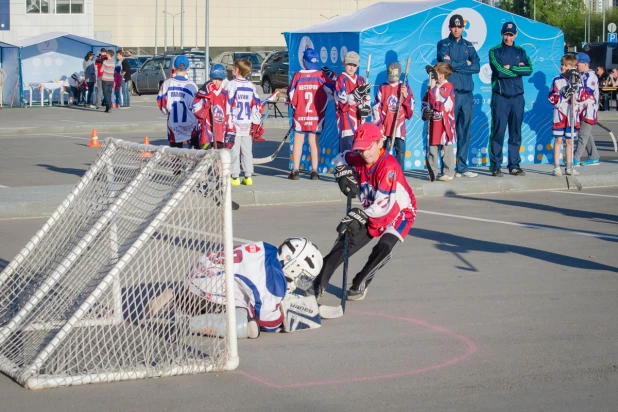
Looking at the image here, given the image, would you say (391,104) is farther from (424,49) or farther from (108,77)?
(108,77)

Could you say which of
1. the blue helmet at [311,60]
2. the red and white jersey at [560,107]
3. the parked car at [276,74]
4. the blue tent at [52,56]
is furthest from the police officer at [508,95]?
the parked car at [276,74]

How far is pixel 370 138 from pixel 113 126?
1909cm

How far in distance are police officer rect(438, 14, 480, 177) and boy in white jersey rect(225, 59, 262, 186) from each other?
10.1ft

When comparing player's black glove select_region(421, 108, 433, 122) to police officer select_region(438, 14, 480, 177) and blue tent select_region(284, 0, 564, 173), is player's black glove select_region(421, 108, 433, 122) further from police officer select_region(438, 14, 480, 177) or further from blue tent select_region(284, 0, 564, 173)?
blue tent select_region(284, 0, 564, 173)

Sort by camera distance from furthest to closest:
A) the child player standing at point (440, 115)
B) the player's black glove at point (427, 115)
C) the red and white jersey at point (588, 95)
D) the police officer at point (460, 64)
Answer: the red and white jersey at point (588, 95) < the police officer at point (460, 64) < the child player standing at point (440, 115) < the player's black glove at point (427, 115)

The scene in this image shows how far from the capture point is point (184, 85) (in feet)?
45.0

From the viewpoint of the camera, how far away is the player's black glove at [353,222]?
7.11 metres

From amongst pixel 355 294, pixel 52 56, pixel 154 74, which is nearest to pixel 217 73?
pixel 355 294

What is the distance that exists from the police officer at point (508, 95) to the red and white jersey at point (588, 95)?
3.85 feet

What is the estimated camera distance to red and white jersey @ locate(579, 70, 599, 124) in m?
15.1

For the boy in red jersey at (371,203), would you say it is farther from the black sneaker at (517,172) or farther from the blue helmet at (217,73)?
the black sneaker at (517,172)

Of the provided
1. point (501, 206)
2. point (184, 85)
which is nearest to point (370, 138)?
point (501, 206)

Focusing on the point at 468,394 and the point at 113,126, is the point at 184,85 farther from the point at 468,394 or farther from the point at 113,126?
the point at 113,126

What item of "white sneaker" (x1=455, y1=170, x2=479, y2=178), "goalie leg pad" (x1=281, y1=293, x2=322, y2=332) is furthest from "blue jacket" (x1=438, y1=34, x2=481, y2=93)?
"goalie leg pad" (x1=281, y1=293, x2=322, y2=332)
